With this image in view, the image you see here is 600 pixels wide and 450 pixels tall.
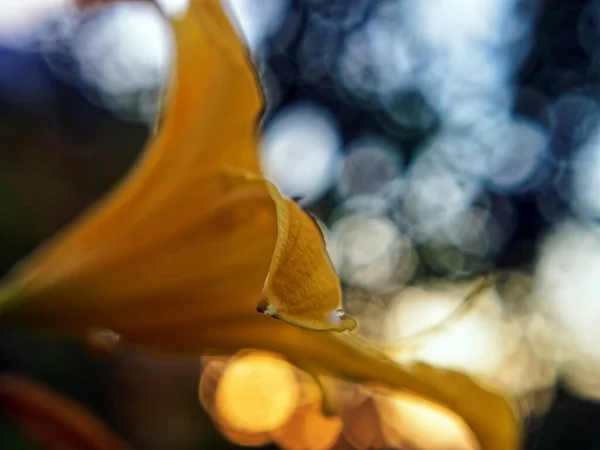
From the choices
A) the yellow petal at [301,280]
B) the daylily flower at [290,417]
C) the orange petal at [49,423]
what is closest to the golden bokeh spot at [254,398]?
the daylily flower at [290,417]

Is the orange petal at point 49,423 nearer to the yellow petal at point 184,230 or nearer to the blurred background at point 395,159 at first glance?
the yellow petal at point 184,230

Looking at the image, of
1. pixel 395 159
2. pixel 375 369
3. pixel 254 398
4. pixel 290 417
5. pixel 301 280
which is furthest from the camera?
pixel 395 159

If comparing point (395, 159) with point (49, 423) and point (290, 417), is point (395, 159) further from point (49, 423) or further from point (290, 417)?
point (49, 423)

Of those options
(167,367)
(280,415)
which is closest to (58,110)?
(167,367)

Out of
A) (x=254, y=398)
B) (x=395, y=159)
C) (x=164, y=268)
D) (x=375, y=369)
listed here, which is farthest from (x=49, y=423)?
(x=395, y=159)

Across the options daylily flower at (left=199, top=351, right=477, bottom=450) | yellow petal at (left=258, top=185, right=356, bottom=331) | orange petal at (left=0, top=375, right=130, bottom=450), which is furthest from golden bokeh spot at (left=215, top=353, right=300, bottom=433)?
yellow petal at (left=258, top=185, right=356, bottom=331)
